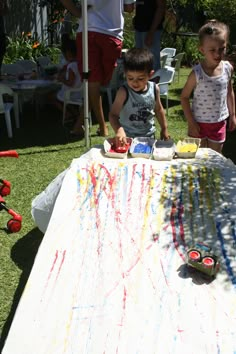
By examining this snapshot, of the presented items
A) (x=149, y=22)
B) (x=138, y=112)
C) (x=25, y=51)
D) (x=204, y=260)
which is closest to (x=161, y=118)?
(x=138, y=112)

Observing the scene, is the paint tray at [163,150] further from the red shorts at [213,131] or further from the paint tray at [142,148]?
the red shorts at [213,131]

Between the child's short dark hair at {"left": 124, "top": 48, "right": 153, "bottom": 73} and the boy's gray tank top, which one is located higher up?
the child's short dark hair at {"left": 124, "top": 48, "right": 153, "bottom": 73}

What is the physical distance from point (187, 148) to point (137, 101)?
0.57 metres

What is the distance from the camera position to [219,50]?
313 centimetres

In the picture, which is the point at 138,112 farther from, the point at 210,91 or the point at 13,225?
the point at 13,225

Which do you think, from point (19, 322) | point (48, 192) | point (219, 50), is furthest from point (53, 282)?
point (219, 50)

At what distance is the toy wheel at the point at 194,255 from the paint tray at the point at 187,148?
1.03 meters

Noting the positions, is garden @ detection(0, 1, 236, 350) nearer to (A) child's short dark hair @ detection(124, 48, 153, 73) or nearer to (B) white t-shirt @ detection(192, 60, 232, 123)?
(A) child's short dark hair @ detection(124, 48, 153, 73)

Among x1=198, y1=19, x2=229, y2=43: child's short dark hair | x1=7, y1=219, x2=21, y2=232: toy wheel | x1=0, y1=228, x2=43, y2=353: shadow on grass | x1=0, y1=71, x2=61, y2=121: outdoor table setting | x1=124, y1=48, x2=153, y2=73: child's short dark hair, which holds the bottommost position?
x1=0, y1=228, x2=43, y2=353: shadow on grass

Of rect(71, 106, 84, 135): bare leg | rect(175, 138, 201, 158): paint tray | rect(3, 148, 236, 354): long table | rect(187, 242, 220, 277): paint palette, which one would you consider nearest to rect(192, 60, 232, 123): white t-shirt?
rect(175, 138, 201, 158): paint tray

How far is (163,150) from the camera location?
2.79m

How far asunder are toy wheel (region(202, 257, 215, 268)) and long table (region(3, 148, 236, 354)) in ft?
0.18

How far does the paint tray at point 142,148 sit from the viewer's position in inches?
109

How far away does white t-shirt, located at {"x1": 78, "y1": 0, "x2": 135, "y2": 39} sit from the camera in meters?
4.65
